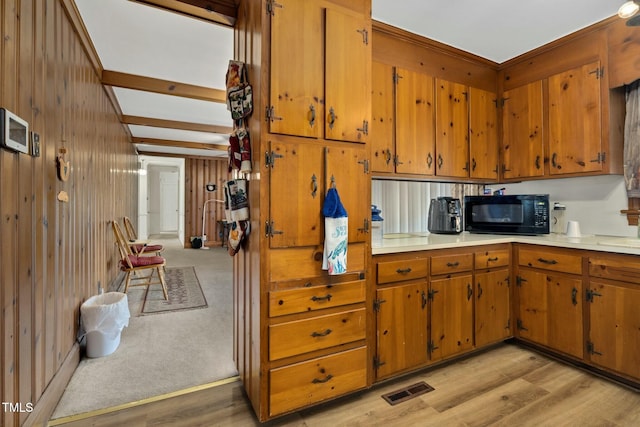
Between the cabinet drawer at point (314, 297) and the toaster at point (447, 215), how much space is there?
137 cm

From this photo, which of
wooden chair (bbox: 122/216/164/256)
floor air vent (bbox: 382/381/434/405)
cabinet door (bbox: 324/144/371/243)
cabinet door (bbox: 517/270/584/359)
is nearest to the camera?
cabinet door (bbox: 324/144/371/243)

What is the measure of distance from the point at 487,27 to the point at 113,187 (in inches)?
178

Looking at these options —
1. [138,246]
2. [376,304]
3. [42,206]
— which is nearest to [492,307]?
[376,304]

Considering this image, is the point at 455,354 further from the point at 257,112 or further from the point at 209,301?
the point at 209,301

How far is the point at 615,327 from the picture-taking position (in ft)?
6.43

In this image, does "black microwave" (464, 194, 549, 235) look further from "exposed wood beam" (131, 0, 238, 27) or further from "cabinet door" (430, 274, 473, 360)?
"exposed wood beam" (131, 0, 238, 27)

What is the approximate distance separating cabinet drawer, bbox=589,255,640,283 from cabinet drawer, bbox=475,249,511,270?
0.53 m

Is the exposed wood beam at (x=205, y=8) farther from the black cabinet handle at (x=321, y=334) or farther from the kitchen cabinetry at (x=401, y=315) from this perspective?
the black cabinet handle at (x=321, y=334)

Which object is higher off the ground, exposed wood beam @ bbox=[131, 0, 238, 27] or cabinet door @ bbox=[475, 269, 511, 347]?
exposed wood beam @ bbox=[131, 0, 238, 27]

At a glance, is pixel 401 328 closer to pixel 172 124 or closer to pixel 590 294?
pixel 590 294

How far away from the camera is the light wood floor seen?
1.65 metres

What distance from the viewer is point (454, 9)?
2.11m

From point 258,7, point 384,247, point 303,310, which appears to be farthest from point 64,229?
point 384,247

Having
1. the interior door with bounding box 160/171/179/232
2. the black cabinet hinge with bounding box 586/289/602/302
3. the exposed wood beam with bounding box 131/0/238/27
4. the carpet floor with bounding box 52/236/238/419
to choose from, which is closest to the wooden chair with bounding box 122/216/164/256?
the carpet floor with bounding box 52/236/238/419
